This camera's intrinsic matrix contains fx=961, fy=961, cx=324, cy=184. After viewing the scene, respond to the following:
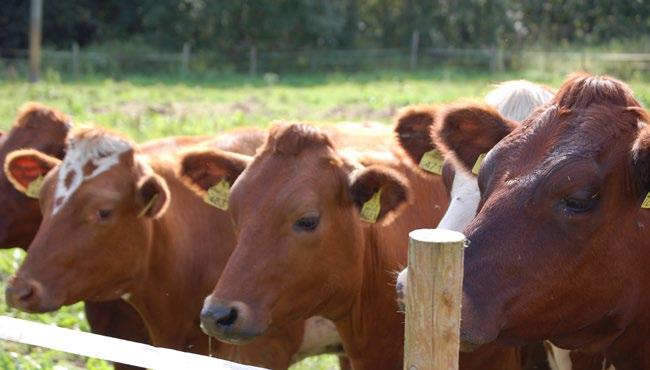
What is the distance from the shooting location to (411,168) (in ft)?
17.0

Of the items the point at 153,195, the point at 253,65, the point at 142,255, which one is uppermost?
the point at 153,195

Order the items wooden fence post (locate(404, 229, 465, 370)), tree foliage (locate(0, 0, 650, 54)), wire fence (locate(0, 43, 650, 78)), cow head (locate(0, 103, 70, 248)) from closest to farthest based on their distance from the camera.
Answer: wooden fence post (locate(404, 229, 465, 370)) → cow head (locate(0, 103, 70, 248)) → wire fence (locate(0, 43, 650, 78)) → tree foliage (locate(0, 0, 650, 54))

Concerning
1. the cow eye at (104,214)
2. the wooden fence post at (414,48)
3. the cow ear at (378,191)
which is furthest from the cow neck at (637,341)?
the wooden fence post at (414,48)

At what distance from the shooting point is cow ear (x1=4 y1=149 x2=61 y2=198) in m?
5.70

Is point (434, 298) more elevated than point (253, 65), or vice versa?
point (434, 298)

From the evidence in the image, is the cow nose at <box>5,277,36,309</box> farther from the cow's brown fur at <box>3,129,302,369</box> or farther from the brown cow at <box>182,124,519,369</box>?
the brown cow at <box>182,124,519,369</box>

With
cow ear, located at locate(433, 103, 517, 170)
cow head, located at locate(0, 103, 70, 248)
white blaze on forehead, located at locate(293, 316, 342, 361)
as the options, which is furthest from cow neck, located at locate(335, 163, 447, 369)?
cow head, located at locate(0, 103, 70, 248)

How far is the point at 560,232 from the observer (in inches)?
126

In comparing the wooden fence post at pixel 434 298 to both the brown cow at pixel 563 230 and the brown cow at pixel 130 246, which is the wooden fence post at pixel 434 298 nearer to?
the brown cow at pixel 563 230

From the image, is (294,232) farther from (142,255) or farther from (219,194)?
(142,255)

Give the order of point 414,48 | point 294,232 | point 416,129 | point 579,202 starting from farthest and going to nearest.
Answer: point 414,48 → point 416,129 → point 294,232 → point 579,202

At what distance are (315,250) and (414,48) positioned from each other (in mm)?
29771

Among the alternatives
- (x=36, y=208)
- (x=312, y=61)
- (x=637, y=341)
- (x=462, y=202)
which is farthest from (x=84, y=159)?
(x=312, y=61)

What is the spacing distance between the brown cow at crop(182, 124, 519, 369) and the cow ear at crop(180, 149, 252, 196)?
48 cm
